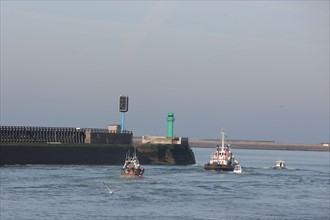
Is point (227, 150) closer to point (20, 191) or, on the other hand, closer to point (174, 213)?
point (20, 191)

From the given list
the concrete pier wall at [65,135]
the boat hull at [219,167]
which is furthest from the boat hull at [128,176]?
the concrete pier wall at [65,135]

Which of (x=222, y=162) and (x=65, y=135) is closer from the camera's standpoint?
(x=222, y=162)

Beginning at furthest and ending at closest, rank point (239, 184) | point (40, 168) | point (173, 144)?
point (173, 144)
point (40, 168)
point (239, 184)

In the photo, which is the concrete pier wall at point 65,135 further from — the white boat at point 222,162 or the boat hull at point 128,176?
the boat hull at point 128,176

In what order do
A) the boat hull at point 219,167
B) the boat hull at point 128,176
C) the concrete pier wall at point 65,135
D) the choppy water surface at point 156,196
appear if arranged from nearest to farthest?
the choppy water surface at point 156,196 → the boat hull at point 128,176 → the boat hull at point 219,167 → the concrete pier wall at point 65,135

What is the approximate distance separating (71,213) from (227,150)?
205 feet

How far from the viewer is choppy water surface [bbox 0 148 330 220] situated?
6469cm

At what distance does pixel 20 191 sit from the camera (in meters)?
76.8

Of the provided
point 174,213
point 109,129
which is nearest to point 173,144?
point 109,129

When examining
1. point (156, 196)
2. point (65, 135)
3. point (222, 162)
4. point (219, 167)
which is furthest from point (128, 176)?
point (65, 135)

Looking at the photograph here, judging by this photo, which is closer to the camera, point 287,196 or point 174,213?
point 174,213

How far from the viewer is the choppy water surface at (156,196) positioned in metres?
64.7

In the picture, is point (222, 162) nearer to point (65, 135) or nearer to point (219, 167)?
point (219, 167)

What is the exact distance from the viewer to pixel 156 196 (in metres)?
76.8
